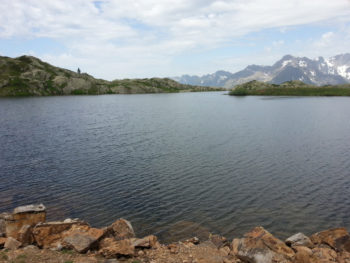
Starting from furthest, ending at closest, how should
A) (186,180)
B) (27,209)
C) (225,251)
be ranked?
(186,180) < (27,209) < (225,251)

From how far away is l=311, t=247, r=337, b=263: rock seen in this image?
18.3m

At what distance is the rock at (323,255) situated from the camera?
18.3 m

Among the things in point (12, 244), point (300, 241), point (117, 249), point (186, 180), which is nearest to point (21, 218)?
point (12, 244)

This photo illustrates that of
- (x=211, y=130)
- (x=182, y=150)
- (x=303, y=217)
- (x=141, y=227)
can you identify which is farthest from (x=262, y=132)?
(x=141, y=227)

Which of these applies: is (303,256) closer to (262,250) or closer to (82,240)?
(262,250)

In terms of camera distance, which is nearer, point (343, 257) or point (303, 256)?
point (303, 256)

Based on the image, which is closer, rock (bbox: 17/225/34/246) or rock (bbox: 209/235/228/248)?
rock (bbox: 17/225/34/246)

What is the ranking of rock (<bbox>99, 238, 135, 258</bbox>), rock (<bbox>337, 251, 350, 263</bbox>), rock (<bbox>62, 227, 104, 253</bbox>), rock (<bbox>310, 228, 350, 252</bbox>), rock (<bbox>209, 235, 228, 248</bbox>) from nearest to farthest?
rock (<bbox>99, 238, 135, 258</bbox>) → rock (<bbox>337, 251, 350, 263</bbox>) → rock (<bbox>62, 227, 104, 253</bbox>) → rock (<bbox>310, 228, 350, 252</bbox>) → rock (<bbox>209, 235, 228, 248</bbox>)

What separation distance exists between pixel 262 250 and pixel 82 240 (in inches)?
521

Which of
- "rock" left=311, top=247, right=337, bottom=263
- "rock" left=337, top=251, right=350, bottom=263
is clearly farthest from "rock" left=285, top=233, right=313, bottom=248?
"rock" left=337, top=251, right=350, bottom=263

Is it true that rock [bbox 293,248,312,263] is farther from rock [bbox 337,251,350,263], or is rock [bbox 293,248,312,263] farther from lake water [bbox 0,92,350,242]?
lake water [bbox 0,92,350,242]

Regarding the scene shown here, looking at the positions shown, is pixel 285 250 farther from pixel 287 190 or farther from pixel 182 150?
pixel 182 150

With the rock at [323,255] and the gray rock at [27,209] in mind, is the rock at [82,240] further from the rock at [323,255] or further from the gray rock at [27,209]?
the rock at [323,255]

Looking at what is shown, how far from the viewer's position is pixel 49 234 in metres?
21.2
